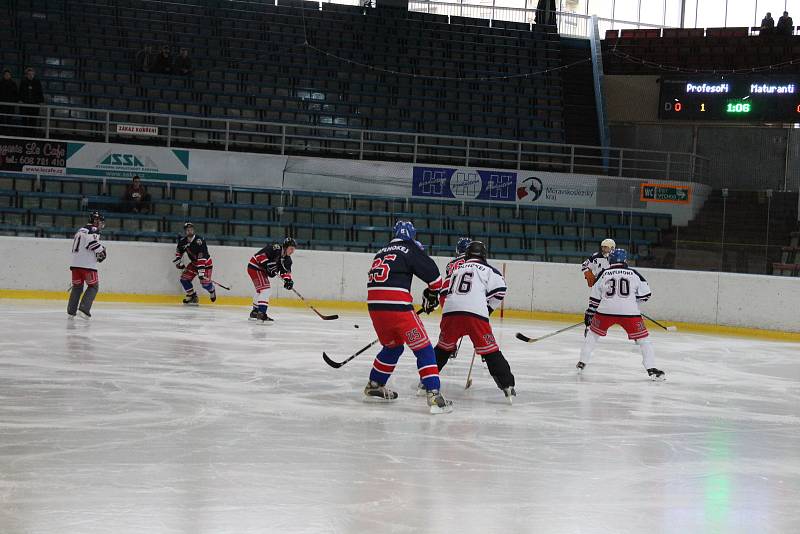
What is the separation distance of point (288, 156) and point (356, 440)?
12.7m

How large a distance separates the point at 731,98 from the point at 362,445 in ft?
55.4

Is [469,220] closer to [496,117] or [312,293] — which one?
[312,293]

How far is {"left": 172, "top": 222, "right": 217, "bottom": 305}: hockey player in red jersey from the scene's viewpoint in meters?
15.3

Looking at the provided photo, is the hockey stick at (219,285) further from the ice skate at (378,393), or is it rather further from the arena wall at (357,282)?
the ice skate at (378,393)

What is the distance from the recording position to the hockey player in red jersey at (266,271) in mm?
13312

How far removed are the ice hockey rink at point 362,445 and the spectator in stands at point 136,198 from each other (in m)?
5.48

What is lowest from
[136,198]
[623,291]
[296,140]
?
[623,291]

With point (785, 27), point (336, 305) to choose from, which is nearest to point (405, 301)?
point (336, 305)

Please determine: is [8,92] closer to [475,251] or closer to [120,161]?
[120,161]

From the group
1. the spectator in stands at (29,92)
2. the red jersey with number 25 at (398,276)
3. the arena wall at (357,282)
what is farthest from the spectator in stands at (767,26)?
the red jersey with number 25 at (398,276)

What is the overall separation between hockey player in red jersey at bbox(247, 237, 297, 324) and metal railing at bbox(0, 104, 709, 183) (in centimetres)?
482

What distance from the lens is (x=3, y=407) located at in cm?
645

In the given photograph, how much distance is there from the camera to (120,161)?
17453 millimetres

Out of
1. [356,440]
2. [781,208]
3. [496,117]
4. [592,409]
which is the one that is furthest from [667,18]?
[356,440]
